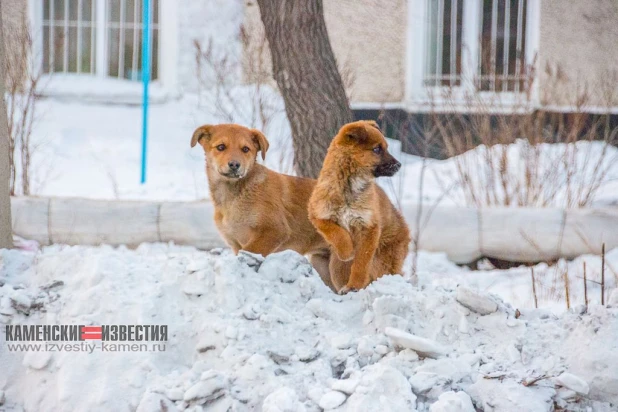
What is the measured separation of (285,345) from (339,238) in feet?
2.66

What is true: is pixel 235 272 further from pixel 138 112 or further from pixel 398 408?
pixel 138 112

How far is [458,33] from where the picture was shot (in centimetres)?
1316

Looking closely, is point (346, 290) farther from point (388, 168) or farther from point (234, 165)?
point (234, 165)

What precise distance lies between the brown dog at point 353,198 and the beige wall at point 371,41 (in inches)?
319

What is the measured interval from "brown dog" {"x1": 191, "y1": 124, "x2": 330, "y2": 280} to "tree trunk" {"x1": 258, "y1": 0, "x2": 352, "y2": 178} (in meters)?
1.42

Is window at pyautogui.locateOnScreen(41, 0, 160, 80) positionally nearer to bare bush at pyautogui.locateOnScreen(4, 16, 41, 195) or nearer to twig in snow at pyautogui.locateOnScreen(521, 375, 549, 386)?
bare bush at pyautogui.locateOnScreen(4, 16, 41, 195)

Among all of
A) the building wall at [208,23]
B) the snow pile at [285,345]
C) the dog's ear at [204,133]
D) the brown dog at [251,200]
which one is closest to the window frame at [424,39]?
the building wall at [208,23]

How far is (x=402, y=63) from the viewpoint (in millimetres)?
12820

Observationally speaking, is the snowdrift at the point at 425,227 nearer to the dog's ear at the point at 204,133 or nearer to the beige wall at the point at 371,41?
the dog's ear at the point at 204,133

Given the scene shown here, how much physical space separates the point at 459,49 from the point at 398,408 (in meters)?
10.5

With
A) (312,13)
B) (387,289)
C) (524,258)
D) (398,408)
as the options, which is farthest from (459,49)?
(398,408)

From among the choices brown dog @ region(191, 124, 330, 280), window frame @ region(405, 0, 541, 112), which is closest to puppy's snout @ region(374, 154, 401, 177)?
brown dog @ region(191, 124, 330, 280)

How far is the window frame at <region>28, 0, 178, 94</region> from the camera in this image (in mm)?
13109

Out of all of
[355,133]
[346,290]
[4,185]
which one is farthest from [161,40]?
[346,290]
